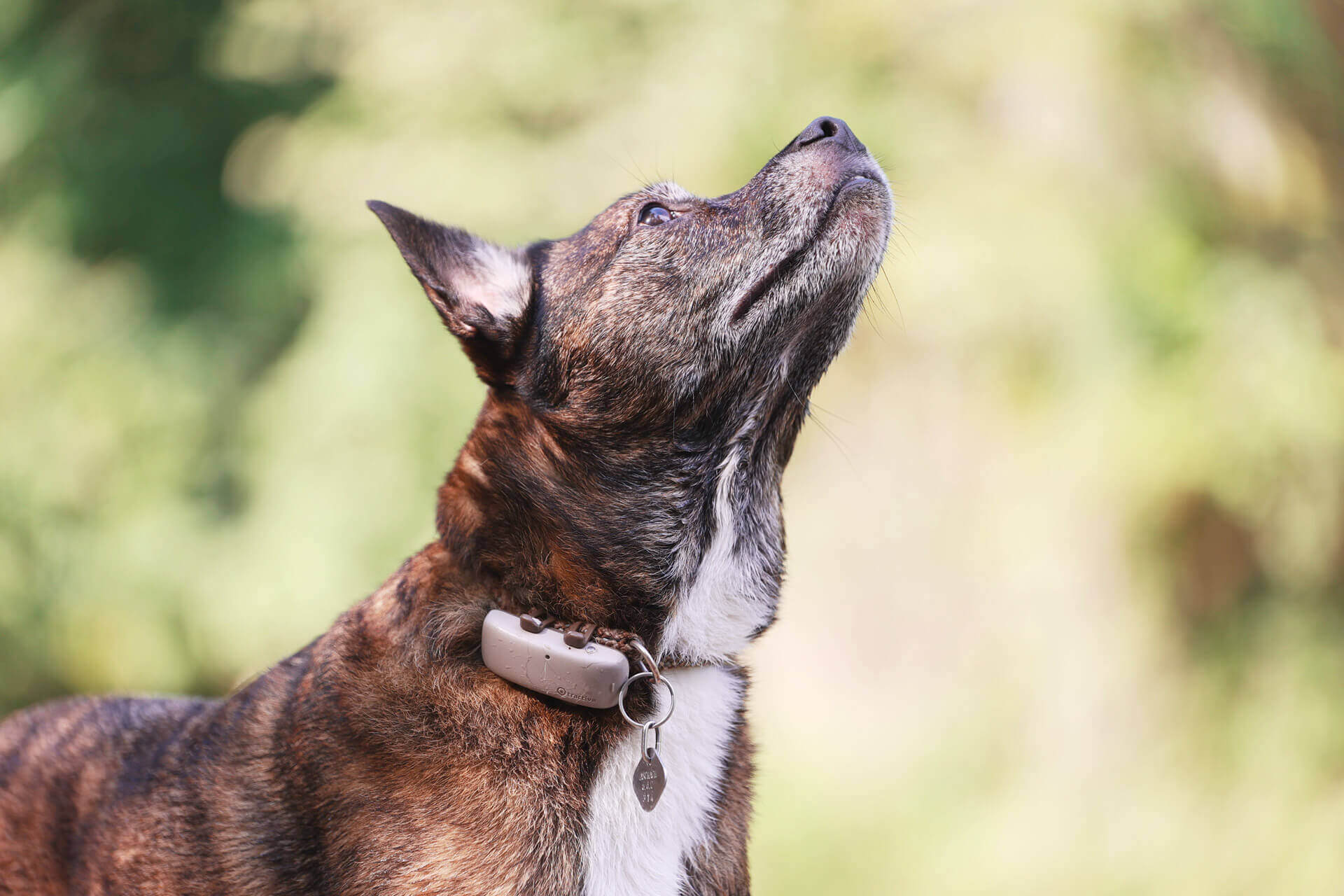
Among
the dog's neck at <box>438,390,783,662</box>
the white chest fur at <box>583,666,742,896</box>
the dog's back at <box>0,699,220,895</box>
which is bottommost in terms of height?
the dog's back at <box>0,699,220,895</box>

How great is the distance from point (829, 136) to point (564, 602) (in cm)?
128

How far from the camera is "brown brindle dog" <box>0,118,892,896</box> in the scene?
2.31 meters

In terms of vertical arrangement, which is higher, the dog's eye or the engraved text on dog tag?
the dog's eye

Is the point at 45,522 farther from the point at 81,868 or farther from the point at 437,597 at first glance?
the point at 437,597

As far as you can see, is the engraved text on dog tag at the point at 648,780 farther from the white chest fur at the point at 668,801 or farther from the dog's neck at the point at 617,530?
the dog's neck at the point at 617,530

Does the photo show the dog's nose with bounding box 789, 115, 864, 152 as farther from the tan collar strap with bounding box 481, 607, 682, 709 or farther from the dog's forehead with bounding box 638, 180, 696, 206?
the tan collar strap with bounding box 481, 607, 682, 709

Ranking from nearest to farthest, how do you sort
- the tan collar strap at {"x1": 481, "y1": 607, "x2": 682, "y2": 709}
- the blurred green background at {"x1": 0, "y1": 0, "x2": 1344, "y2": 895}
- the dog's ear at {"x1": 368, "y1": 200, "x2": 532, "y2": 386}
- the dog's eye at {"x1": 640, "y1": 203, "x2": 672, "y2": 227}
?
the tan collar strap at {"x1": 481, "y1": 607, "x2": 682, "y2": 709}
the dog's ear at {"x1": 368, "y1": 200, "x2": 532, "y2": 386}
the dog's eye at {"x1": 640, "y1": 203, "x2": 672, "y2": 227}
the blurred green background at {"x1": 0, "y1": 0, "x2": 1344, "y2": 895}

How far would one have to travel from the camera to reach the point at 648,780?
7.64 feet

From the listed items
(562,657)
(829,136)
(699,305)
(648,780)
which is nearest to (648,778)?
(648,780)

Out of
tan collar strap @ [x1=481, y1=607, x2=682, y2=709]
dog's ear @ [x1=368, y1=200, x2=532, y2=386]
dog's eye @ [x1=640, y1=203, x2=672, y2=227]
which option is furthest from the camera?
dog's eye @ [x1=640, y1=203, x2=672, y2=227]

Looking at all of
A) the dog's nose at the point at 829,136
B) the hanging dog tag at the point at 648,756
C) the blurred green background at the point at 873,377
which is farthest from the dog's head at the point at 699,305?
the blurred green background at the point at 873,377

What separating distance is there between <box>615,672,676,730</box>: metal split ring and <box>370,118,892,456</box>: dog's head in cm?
55

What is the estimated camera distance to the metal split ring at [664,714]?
91.3 inches

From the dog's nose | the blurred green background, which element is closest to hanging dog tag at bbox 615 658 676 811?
the dog's nose
